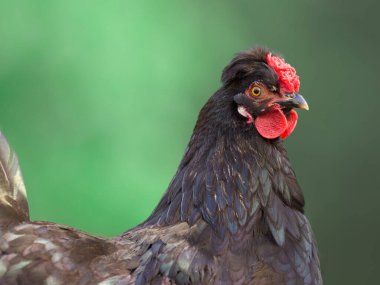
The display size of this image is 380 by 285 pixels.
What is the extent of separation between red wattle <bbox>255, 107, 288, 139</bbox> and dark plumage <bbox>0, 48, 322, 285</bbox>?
11mm

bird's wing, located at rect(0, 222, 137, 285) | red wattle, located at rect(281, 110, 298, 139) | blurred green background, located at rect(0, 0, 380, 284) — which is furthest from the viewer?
blurred green background, located at rect(0, 0, 380, 284)

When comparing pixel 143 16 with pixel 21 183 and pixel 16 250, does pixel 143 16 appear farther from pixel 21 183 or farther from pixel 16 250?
pixel 16 250

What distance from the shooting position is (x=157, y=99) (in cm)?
385

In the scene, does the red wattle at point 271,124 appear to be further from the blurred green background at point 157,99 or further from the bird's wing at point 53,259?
the blurred green background at point 157,99

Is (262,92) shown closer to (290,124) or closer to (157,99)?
(290,124)

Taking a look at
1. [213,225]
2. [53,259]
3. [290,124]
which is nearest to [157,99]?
[290,124]

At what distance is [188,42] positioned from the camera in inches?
154

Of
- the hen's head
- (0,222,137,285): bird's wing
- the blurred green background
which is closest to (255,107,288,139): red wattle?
the hen's head

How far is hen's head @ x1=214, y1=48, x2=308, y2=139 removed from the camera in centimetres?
239

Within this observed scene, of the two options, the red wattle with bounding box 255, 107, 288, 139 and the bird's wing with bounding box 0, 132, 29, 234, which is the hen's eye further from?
the bird's wing with bounding box 0, 132, 29, 234

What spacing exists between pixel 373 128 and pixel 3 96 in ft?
6.88

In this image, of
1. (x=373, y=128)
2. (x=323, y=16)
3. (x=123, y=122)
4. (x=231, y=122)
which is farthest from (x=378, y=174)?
(x=231, y=122)

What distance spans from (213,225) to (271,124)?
15.9 inches

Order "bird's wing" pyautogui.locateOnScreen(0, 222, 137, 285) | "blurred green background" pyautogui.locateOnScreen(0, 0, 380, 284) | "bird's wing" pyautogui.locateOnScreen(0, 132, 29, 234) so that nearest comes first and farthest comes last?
1. "bird's wing" pyautogui.locateOnScreen(0, 222, 137, 285)
2. "bird's wing" pyautogui.locateOnScreen(0, 132, 29, 234)
3. "blurred green background" pyautogui.locateOnScreen(0, 0, 380, 284)
